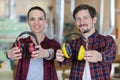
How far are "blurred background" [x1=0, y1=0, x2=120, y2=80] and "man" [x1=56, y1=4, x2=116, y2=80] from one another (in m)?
2.56

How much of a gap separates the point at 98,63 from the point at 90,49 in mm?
82

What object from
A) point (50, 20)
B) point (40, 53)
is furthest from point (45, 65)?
point (50, 20)

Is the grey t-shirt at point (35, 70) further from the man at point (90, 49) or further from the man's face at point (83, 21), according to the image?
the man's face at point (83, 21)

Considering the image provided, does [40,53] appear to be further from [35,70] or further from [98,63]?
[98,63]

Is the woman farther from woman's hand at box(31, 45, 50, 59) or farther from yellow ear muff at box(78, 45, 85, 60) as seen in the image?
yellow ear muff at box(78, 45, 85, 60)

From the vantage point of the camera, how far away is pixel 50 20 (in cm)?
436

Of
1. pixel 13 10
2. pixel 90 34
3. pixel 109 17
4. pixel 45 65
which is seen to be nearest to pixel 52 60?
pixel 45 65

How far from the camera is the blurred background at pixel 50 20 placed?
4.14m

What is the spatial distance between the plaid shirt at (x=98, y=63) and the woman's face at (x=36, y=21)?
19 cm

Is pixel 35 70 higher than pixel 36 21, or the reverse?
pixel 36 21

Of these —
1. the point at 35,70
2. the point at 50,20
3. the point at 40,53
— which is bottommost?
the point at 35,70

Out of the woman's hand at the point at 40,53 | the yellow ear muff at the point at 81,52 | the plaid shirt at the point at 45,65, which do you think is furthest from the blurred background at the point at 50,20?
the yellow ear muff at the point at 81,52

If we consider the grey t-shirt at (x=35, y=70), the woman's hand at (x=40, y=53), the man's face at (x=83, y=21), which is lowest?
the grey t-shirt at (x=35, y=70)

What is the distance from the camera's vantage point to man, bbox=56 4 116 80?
1.44 metres
